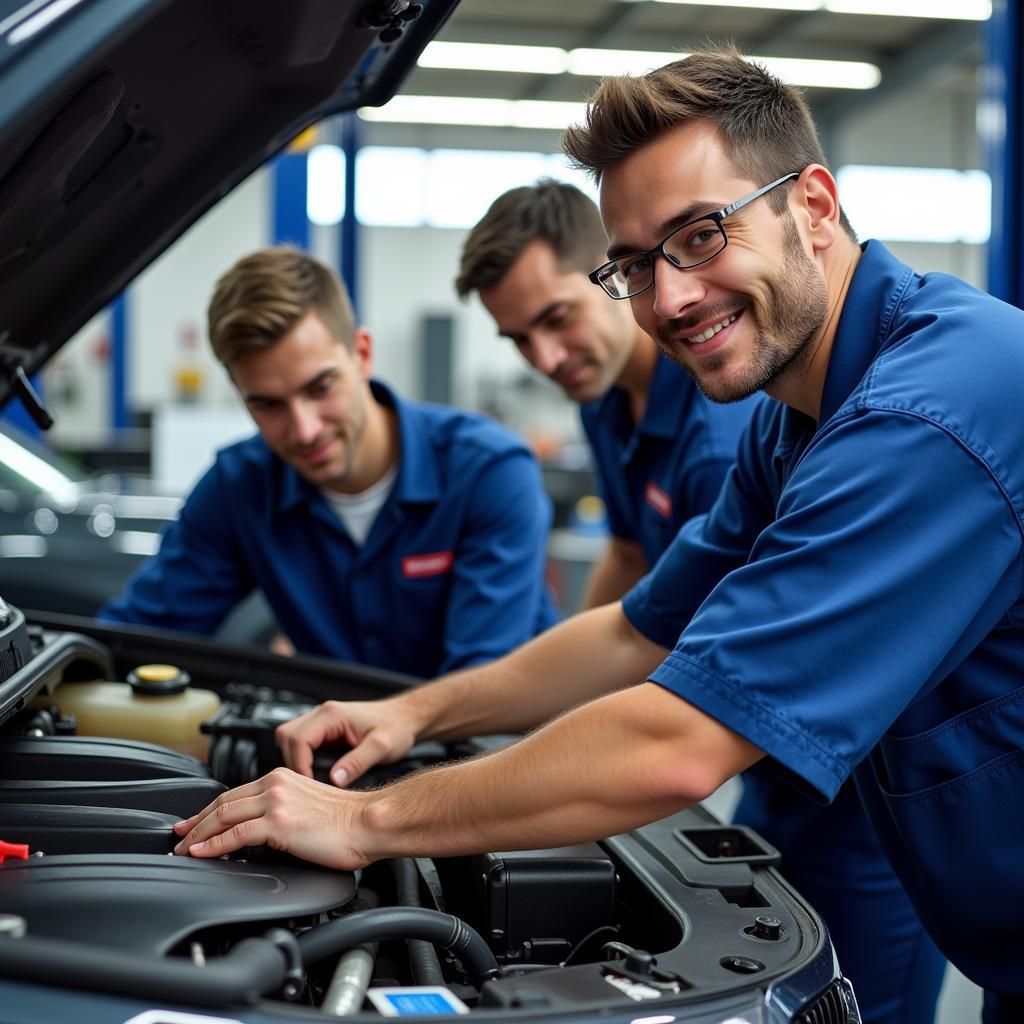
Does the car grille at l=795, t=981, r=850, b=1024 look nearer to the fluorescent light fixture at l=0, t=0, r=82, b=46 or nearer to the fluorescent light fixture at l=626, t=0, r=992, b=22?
the fluorescent light fixture at l=0, t=0, r=82, b=46

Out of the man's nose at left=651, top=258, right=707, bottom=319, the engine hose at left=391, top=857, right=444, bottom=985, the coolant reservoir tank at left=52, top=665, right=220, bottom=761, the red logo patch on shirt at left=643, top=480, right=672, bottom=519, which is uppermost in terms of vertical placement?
the man's nose at left=651, top=258, right=707, bottom=319

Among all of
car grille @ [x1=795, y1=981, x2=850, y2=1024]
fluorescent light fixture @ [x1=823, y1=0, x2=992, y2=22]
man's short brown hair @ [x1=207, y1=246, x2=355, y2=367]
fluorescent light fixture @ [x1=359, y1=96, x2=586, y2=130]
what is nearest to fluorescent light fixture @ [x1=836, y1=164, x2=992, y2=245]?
fluorescent light fixture @ [x1=359, y1=96, x2=586, y2=130]

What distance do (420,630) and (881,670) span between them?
1337 mm

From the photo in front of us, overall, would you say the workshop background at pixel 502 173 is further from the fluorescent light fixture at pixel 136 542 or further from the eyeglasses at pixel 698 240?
the eyeglasses at pixel 698 240

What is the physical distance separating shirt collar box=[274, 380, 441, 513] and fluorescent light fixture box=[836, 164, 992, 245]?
477 inches

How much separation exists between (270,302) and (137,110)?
0.58 m

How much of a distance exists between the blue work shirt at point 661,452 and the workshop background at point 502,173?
7.04 m

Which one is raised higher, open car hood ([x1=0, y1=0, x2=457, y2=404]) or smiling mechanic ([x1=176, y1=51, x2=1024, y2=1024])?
open car hood ([x1=0, y1=0, x2=457, y2=404])

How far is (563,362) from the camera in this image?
2.12 m

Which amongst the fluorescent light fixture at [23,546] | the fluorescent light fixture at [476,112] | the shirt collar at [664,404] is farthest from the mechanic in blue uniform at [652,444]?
the fluorescent light fixture at [476,112]

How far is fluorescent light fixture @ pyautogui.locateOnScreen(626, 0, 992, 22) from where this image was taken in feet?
30.0

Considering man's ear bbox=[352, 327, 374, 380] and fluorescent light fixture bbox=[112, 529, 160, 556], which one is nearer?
man's ear bbox=[352, 327, 374, 380]

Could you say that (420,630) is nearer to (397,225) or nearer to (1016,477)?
(1016,477)

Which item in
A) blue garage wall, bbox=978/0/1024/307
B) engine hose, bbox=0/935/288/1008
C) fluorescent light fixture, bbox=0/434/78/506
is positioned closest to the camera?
engine hose, bbox=0/935/288/1008
